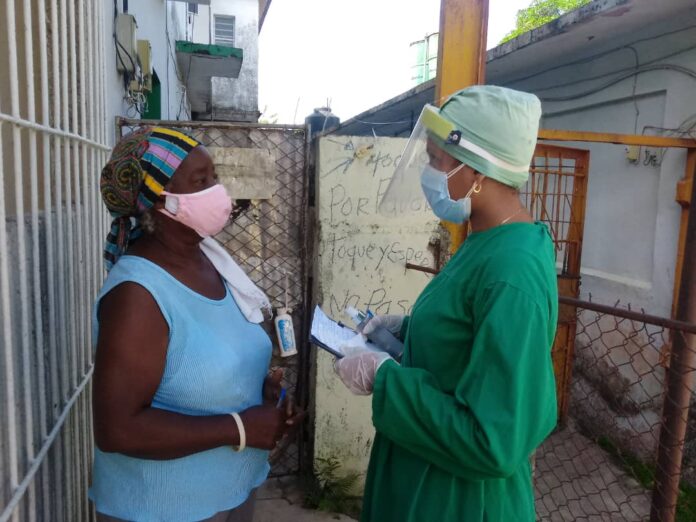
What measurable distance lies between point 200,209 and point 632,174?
447 cm

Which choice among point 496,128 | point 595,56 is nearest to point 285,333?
point 496,128

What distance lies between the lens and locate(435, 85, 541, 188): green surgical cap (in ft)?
4.07

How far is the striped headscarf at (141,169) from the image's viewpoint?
57.7 inches

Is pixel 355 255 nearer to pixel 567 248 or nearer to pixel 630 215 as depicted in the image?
pixel 567 248

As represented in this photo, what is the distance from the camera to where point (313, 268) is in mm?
3549

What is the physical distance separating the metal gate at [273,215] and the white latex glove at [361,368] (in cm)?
204

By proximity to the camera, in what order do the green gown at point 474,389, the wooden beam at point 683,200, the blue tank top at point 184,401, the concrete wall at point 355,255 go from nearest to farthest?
1. the green gown at point 474,389
2. the blue tank top at point 184,401
3. the concrete wall at point 355,255
4. the wooden beam at point 683,200

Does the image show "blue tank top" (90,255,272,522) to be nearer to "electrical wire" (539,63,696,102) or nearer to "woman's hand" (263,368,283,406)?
"woman's hand" (263,368,283,406)

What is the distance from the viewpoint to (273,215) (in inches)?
136

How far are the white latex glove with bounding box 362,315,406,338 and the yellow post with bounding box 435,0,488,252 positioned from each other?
1180mm

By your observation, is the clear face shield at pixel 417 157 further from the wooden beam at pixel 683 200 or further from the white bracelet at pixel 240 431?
the wooden beam at pixel 683 200

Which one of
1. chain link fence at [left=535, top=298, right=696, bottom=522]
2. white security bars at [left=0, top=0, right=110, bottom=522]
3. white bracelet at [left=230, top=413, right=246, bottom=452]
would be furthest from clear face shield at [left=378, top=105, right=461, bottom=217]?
chain link fence at [left=535, top=298, right=696, bottom=522]

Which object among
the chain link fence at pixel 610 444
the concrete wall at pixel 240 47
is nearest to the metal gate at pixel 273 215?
the chain link fence at pixel 610 444

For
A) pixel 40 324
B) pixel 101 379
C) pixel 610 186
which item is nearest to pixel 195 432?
pixel 101 379
